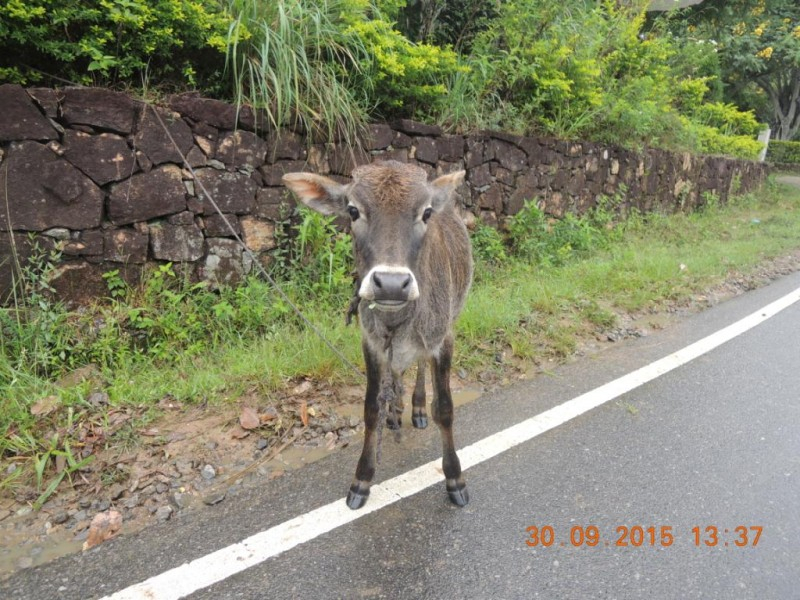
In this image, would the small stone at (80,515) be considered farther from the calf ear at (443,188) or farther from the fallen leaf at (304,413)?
the calf ear at (443,188)

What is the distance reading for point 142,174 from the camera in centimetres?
391

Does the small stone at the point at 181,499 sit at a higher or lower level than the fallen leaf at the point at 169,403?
lower

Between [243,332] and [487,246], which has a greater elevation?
[487,246]

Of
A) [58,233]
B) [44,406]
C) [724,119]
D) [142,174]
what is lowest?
[44,406]

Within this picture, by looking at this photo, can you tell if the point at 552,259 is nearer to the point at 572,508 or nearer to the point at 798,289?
the point at 798,289

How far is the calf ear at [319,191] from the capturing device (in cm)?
251

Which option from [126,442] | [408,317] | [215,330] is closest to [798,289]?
[408,317]

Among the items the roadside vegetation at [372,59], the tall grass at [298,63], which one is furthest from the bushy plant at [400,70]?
the tall grass at [298,63]

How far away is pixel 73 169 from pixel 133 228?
0.58 metres

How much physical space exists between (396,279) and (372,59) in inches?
157

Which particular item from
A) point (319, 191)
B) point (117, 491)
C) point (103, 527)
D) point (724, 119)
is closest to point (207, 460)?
point (117, 491)

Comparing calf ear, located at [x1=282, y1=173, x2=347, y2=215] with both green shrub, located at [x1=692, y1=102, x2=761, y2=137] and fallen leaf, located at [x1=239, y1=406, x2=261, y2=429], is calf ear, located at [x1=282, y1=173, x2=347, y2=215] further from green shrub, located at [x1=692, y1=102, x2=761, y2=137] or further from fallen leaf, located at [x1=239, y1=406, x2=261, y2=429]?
green shrub, located at [x1=692, y1=102, x2=761, y2=137]

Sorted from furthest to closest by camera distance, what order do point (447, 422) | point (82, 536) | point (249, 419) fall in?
point (249, 419), point (447, 422), point (82, 536)

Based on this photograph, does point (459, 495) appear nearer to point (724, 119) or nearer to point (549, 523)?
point (549, 523)
